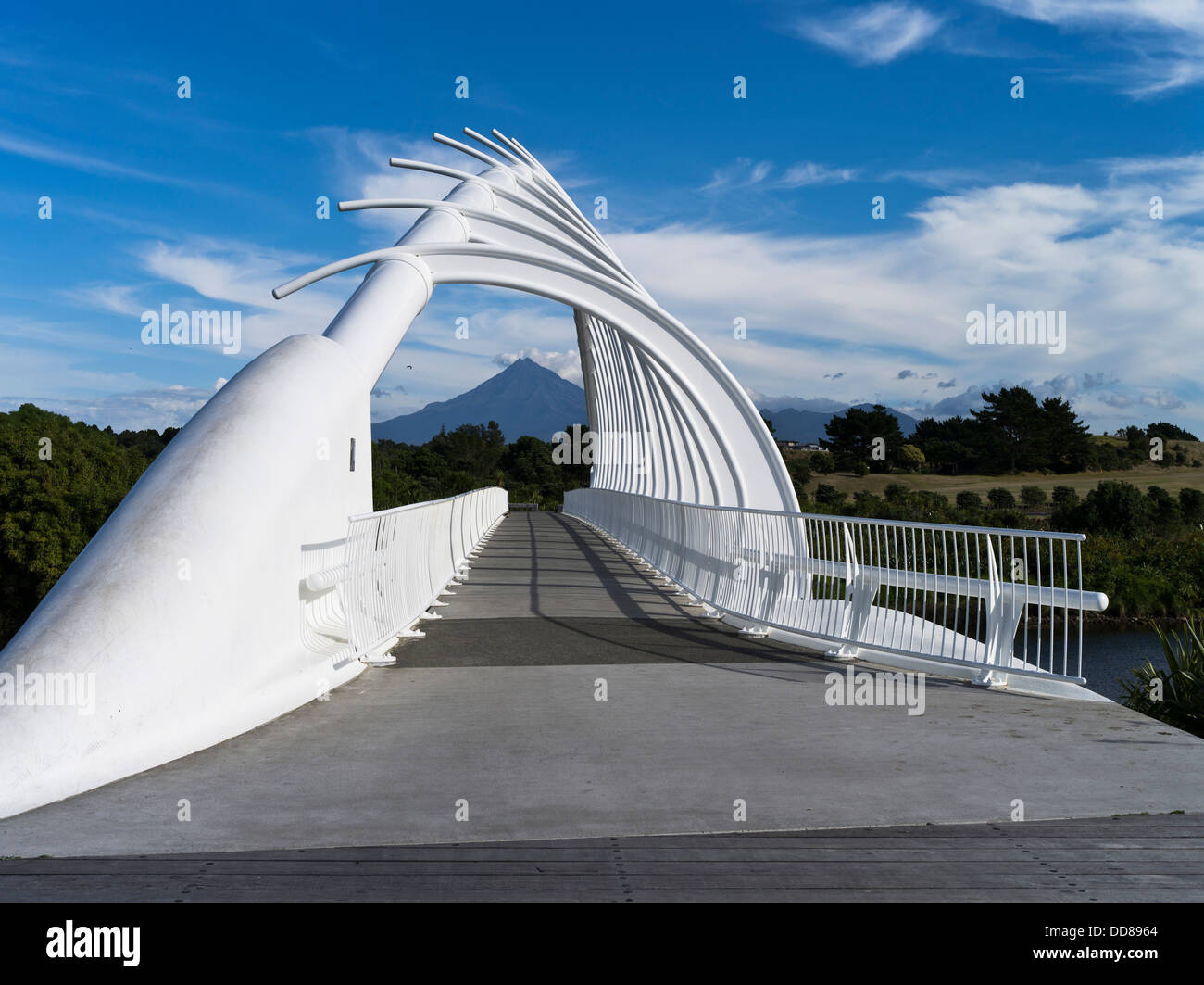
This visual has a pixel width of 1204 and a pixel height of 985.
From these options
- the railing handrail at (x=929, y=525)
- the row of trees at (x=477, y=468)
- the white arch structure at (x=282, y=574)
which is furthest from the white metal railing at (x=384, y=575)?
the row of trees at (x=477, y=468)

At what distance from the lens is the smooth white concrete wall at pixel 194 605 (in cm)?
535

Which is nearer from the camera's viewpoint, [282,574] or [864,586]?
[282,574]

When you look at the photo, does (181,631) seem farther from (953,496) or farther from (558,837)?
(953,496)

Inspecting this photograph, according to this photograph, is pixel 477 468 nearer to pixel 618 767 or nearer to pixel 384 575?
pixel 384 575

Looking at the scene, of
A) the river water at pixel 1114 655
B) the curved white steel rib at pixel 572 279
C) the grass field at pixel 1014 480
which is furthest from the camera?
the grass field at pixel 1014 480

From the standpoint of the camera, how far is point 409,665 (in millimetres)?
9062

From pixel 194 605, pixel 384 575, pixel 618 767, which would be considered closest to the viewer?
pixel 618 767

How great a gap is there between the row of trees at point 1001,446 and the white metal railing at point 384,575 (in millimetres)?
69603

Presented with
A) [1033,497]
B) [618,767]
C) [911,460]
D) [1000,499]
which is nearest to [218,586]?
[618,767]

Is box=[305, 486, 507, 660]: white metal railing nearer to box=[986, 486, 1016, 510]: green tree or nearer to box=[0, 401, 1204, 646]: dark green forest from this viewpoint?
box=[0, 401, 1204, 646]: dark green forest

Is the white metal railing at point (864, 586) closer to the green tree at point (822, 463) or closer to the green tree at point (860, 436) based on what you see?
the green tree at point (822, 463)

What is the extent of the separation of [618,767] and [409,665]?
396 cm

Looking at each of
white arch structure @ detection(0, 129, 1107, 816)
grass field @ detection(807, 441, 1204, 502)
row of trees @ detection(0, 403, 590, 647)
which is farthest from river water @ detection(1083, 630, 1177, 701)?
row of trees @ detection(0, 403, 590, 647)
